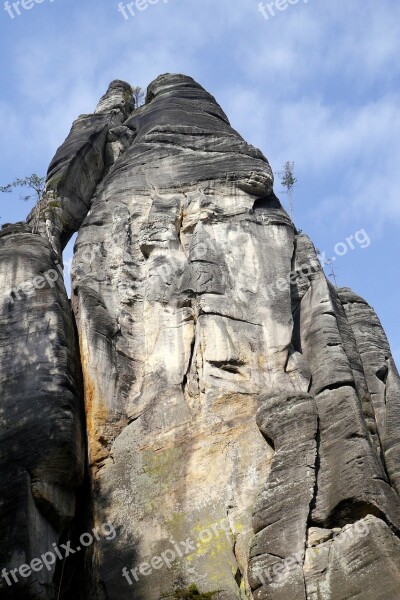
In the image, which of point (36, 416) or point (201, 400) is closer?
point (36, 416)

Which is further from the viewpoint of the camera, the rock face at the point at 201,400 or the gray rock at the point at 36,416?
the gray rock at the point at 36,416

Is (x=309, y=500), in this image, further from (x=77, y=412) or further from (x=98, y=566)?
(x=77, y=412)

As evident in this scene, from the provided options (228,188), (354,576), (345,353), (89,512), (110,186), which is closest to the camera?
(354,576)

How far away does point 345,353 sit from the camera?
16.6 meters

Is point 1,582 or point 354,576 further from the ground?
point 1,582

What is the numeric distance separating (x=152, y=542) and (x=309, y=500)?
2574 mm

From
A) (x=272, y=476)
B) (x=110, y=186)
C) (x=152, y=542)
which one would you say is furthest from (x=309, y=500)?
(x=110, y=186)

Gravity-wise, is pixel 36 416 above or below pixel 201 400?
above

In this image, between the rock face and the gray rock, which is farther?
the gray rock

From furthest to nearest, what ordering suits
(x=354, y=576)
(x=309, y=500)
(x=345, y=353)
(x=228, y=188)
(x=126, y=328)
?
(x=228, y=188) → (x=126, y=328) → (x=345, y=353) → (x=309, y=500) → (x=354, y=576)

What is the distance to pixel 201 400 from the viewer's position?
1574 centimetres

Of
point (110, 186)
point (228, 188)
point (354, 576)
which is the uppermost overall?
point (110, 186)

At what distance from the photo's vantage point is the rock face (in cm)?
1355

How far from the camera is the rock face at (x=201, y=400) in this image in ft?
44.5
